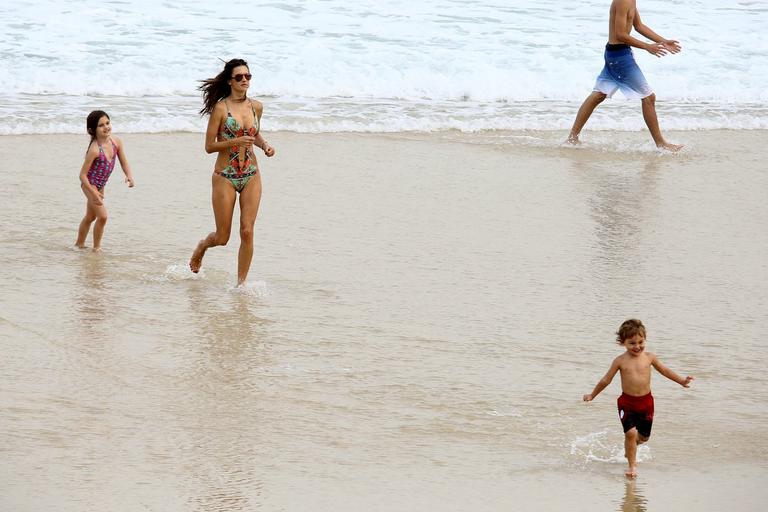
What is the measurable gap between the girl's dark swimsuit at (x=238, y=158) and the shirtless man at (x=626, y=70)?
5816 mm

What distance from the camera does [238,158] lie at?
25.6ft

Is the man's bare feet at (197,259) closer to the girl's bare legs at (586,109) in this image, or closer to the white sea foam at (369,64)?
the white sea foam at (369,64)

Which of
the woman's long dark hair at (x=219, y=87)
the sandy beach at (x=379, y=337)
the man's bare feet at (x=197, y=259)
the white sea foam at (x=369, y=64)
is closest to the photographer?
the sandy beach at (x=379, y=337)

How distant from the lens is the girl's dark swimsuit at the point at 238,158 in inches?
304

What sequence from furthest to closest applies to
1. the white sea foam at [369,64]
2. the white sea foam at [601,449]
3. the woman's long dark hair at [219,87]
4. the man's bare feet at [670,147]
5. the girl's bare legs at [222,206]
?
1. the white sea foam at [369,64]
2. the man's bare feet at [670,147]
3. the girl's bare legs at [222,206]
4. the woman's long dark hair at [219,87]
5. the white sea foam at [601,449]

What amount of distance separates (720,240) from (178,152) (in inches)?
200

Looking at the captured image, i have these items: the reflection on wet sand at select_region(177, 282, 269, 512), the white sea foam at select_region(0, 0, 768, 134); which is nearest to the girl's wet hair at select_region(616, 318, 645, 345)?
the reflection on wet sand at select_region(177, 282, 269, 512)

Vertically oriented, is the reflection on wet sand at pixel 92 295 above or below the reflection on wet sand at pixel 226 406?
below

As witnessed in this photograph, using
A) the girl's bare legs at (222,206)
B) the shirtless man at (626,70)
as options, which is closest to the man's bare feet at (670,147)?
the shirtless man at (626,70)

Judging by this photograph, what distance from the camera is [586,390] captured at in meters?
6.28

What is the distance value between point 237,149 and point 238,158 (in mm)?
57

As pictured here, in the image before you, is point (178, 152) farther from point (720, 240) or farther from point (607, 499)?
point (607, 499)

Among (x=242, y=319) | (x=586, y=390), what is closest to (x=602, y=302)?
(x=586, y=390)

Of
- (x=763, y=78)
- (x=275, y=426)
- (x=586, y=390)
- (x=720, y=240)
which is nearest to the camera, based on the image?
(x=275, y=426)
